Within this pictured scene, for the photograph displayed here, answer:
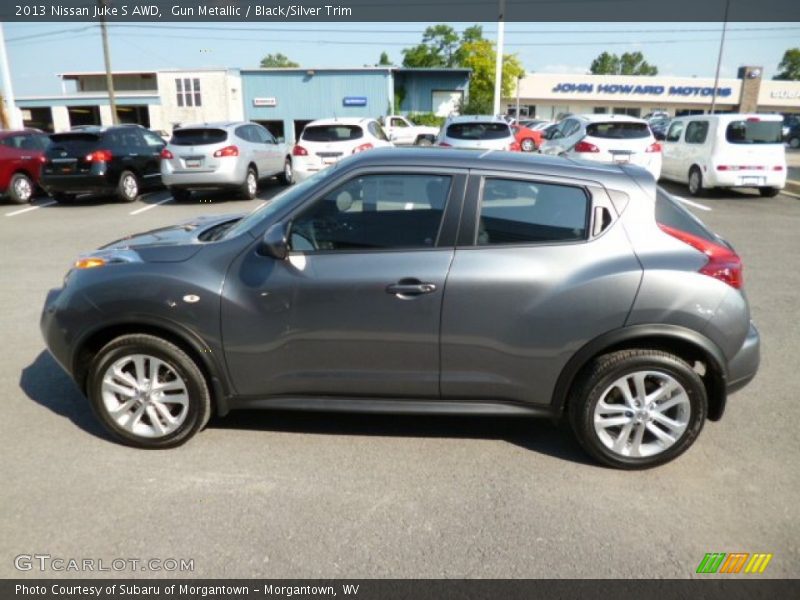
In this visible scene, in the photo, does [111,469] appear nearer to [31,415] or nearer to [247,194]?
[31,415]

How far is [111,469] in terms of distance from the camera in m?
3.41

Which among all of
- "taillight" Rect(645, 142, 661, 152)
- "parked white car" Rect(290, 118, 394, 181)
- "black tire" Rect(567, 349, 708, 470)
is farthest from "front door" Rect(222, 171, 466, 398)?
"taillight" Rect(645, 142, 661, 152)

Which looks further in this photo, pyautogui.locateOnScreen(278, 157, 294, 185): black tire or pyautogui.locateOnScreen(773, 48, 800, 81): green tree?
pyautogui.locateOnScreen(773, 48, 800, 81): green tree

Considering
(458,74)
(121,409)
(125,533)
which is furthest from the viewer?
(458,74)

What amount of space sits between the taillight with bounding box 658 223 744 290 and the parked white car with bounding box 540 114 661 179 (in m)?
A: 9.84

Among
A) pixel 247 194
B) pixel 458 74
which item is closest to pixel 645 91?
pixel 458 74

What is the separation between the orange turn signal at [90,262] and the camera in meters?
3.65

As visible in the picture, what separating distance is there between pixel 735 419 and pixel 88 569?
3.75 m

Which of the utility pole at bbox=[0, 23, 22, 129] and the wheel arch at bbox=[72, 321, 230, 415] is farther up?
the utility pole at bbox=[0, 23, 22, 129]

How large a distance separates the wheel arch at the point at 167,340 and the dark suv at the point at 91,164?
11088 millimetres

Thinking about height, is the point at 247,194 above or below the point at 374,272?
below

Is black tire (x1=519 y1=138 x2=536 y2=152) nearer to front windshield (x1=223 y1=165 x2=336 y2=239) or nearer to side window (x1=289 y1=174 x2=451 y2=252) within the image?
front windshield (x1=223 y1=165 x2=336 y2=239)

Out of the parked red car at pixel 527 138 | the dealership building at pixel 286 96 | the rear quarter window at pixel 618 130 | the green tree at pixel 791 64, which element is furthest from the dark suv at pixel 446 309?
the green tree at pixel 791 64

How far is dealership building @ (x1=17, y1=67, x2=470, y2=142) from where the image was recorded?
129ft
